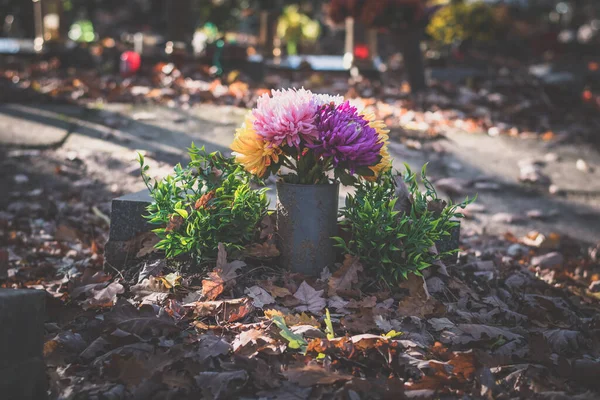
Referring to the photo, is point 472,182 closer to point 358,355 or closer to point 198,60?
point 358,355

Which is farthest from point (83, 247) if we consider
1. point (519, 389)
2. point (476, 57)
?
point (476, 57)

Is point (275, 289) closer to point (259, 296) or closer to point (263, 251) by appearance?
point (259, 296)

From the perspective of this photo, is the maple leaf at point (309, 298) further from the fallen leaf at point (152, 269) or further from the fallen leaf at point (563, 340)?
the fallen leaf at point (563, 340)

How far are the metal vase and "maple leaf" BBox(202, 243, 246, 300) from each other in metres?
0.24

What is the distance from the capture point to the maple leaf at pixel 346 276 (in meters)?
3.06

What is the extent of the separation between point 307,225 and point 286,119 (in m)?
0.51

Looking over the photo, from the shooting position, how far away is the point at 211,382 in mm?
2418

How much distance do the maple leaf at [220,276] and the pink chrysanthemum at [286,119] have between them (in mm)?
558

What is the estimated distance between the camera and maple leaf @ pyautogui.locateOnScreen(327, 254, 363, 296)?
3.06 meters

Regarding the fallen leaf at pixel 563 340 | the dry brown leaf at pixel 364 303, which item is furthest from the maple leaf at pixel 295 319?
the fallen leaf at pixel 563 340

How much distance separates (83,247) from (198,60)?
546cm

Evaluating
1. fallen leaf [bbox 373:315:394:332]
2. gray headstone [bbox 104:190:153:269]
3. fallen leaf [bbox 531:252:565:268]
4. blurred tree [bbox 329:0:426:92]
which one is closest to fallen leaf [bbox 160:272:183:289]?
gray headstone [bbox 104:190:153:269]

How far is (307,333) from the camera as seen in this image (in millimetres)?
2732

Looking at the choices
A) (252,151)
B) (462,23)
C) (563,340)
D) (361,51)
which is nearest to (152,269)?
(252,151)
